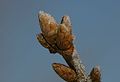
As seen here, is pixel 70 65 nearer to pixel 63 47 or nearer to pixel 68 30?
pixel 63 47

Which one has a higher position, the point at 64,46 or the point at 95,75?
the point at 64,46

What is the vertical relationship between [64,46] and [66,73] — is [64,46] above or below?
above

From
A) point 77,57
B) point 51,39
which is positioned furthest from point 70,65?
point 51,39

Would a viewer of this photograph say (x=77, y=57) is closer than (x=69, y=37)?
No

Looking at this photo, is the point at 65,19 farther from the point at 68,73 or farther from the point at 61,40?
the point at 68,73

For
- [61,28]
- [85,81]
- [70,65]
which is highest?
[61,28]

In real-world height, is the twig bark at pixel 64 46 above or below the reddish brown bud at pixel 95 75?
above

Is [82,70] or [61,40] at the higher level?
[61,40]

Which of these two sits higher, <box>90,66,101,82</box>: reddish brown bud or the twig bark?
the twig bark
